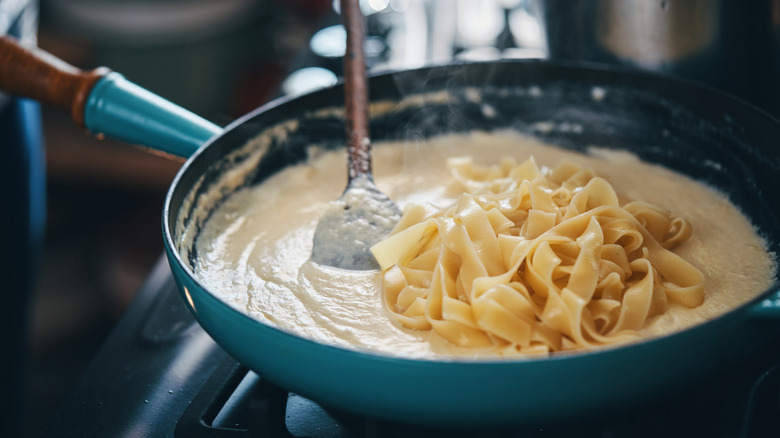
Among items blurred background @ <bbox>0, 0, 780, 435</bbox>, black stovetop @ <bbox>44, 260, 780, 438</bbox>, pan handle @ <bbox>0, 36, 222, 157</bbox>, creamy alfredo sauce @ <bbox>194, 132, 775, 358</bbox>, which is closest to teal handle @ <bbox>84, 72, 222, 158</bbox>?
pan handle @ <bbox>0, 36, 222, 157</bbox>

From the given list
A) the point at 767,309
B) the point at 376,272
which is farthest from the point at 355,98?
the point at 767,309

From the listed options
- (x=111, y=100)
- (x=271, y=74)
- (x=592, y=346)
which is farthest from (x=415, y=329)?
(x=271, y=74)

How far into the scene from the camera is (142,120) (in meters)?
1.45

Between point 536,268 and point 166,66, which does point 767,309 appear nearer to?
point 536,268

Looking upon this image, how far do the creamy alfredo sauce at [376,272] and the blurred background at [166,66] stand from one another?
0.90 feet

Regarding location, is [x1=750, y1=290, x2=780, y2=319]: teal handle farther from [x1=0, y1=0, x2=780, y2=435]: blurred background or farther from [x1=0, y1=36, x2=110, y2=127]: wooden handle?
[x1=0, y1=36, x2=110, y2=127]: wooden handle

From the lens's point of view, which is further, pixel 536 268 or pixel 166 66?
pixel 166 66

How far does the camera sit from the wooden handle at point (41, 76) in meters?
1.51

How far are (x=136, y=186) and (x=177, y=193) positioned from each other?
2.68 metres

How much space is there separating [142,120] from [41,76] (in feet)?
0.93

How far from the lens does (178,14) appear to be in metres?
3.52

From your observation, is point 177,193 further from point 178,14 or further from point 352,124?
point 178,14

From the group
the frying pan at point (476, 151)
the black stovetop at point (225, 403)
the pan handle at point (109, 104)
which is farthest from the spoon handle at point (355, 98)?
the black stovetop at point (225, 403)

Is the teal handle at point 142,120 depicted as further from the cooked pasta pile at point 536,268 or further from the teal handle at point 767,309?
the teal handle at point 767,309
